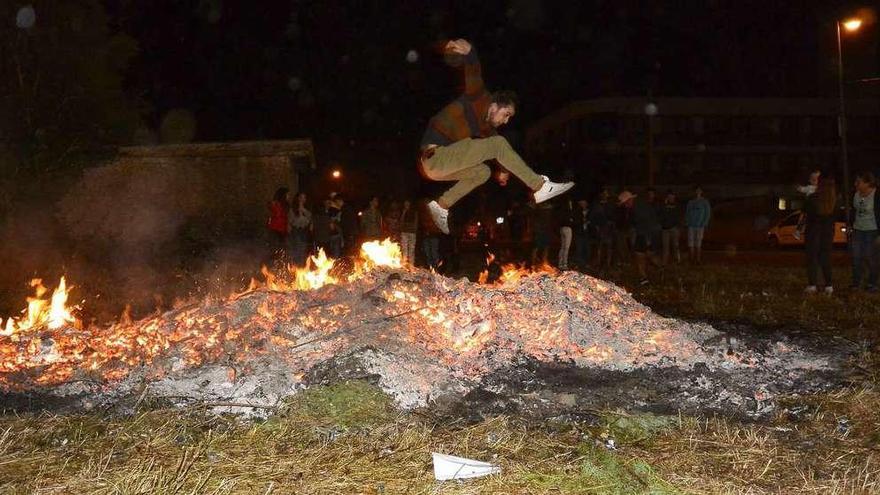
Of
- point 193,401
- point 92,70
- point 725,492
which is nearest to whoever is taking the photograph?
point 725,492

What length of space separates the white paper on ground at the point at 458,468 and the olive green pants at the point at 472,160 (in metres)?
2.51

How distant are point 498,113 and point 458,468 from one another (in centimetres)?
284

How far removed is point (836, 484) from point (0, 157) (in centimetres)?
1363

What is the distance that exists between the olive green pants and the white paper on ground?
251 cm

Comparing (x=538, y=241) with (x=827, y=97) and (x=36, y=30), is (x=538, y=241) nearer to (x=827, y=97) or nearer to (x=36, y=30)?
(x=36, y=30)

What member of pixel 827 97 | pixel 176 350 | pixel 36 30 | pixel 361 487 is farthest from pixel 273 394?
pixel 827 97

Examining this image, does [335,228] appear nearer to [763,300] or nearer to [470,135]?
[763,300]

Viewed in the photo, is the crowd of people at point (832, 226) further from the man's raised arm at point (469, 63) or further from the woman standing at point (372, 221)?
the woman standing at point (372, 221)

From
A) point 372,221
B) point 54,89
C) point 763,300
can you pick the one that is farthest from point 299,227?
point 763,300

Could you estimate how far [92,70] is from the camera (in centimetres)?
1455

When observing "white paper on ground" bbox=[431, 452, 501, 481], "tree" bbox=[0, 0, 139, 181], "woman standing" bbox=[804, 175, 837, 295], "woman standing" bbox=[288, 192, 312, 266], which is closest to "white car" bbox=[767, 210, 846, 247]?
"woman standing" bbox=[804, 175, 837, 295]

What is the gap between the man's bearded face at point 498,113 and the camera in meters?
5.74

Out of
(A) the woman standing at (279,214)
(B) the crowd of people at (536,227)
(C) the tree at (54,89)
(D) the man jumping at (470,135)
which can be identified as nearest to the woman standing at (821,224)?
(B) the crowd of people at (536,227)

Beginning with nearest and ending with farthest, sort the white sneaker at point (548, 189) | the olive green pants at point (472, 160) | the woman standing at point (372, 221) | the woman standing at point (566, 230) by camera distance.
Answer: the olive green pants at point (472, 160)
the white sneaker at point (548, 189)
the woman standing at point (372, 221)
the woman standing at point (566, 230)
